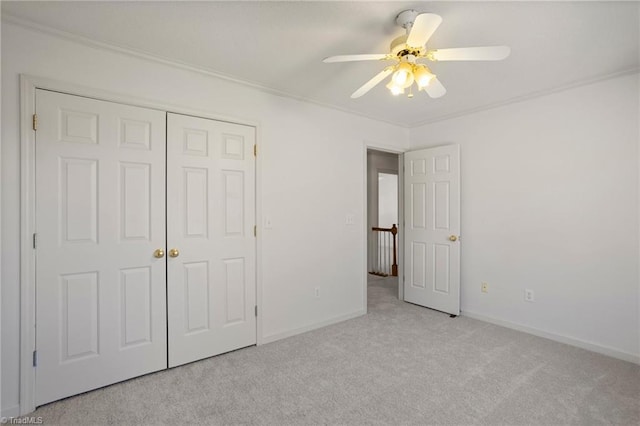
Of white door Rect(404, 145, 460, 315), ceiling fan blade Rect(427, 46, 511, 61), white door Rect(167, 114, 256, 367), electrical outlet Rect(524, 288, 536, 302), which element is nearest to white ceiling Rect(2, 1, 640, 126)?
ceiling fan blade Rect(427, 46, 511, 61)

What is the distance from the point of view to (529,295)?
10.5ft

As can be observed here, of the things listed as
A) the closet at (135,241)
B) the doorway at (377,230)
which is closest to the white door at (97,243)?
the closet at (135,241)

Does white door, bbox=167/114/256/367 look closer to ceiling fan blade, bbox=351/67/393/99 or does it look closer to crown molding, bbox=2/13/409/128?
crown molding, bbox=2/13/409/128

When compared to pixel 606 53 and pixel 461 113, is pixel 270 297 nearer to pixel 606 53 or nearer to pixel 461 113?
pixel 461 113

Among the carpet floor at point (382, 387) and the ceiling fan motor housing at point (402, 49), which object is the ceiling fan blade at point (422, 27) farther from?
the carpet floor at point (382, 387)

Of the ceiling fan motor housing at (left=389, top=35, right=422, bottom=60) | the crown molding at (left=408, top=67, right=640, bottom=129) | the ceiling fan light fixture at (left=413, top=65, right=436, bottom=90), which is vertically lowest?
the ceiling fan light fixture at (left=413, top=65, right=436, bottom=90)

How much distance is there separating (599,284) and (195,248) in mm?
3495

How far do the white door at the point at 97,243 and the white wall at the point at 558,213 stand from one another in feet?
10.7

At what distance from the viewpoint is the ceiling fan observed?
1.63 meters

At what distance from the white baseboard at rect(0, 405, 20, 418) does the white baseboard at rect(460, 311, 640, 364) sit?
398 cm

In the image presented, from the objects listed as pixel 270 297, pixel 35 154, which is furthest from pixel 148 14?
pixel 270 297

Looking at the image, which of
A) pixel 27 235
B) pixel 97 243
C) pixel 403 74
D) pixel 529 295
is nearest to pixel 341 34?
pixel 403 74

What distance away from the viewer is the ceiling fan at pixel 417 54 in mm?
1628

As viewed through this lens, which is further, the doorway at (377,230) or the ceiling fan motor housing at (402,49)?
the doorway at (377,230)
